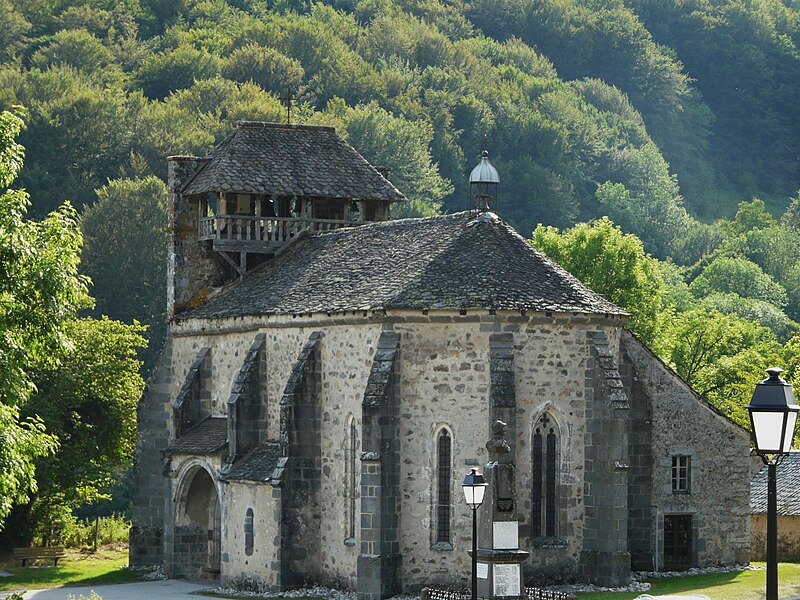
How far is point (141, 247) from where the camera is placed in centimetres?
8512

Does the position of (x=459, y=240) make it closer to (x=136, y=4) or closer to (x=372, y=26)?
(x=136, y=4)

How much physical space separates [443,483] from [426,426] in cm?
133

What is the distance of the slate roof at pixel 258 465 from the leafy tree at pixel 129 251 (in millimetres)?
36417

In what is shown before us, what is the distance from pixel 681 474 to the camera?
152 feet

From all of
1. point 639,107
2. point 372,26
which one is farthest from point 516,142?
point 639,107

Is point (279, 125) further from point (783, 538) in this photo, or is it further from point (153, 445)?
point (783, 538)

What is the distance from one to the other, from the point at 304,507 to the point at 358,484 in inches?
67.7

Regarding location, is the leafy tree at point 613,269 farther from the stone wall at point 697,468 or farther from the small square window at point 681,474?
the small square window at point 681,474

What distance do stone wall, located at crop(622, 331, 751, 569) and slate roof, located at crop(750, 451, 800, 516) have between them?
2287 mm

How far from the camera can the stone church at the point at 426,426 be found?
41781mm

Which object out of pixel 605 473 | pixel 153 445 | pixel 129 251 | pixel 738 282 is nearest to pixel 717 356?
pixel 129 251

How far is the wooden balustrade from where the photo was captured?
52.6m

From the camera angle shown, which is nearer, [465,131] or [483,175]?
[483,175]

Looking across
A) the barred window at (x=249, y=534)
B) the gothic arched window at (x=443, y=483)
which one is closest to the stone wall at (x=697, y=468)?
the gothic arched window at (x=443, y=483)
